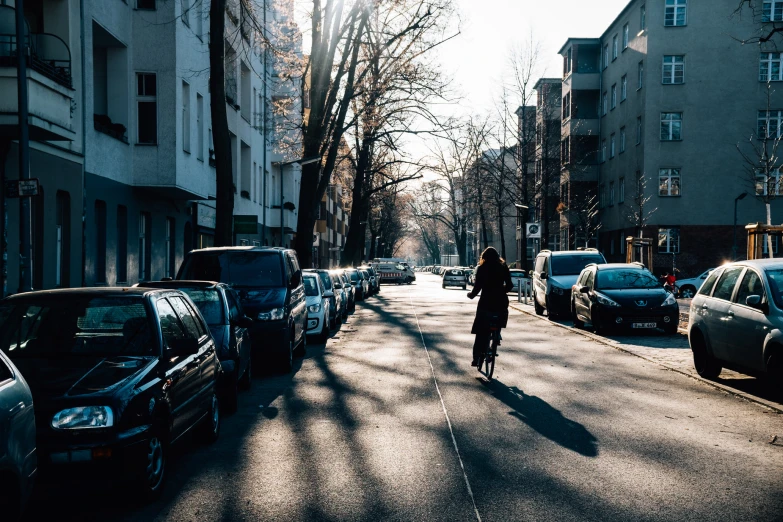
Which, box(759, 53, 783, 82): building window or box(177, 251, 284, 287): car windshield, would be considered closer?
box(177, 251, 284, 287): car windshield

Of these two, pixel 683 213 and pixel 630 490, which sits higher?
pixel 683 213

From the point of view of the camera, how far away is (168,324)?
7.33 meters

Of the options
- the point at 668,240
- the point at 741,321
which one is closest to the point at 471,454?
the point at 741,321

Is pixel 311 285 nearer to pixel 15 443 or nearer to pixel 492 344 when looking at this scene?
pixel 492 344

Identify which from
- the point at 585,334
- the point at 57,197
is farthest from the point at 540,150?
the point at 57,197

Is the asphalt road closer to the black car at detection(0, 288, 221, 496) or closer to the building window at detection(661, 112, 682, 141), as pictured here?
the black car at detection(0, 288, 221, 496)

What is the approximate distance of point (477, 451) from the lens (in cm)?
779

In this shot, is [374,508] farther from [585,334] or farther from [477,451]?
[585,334]

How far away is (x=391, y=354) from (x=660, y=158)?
36209mm

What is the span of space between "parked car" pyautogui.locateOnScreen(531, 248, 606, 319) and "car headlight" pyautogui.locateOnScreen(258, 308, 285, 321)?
1416cm

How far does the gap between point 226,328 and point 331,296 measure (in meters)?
11.9

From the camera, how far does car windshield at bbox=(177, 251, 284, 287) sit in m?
14.8

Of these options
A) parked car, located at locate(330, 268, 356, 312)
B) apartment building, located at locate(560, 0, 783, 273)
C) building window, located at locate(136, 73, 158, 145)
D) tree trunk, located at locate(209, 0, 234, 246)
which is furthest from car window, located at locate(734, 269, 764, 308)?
apartment building, located at locate(560, 0, 783, 273)

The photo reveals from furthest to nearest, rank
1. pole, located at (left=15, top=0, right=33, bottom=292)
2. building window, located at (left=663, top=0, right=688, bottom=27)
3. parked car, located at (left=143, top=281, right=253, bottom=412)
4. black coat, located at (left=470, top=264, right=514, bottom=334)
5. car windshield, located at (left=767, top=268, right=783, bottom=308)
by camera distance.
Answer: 1. building window, located at (left=663, top=0, right=688, bottom=27)
2. pole, located at (left=15, top=0, right=33, bottom=292)
3. black coat, located at (left=470, top=264, right=514, bottom=334)
4. car windshield, located at (left=767, top=268, right=783, bottom=308)
5. parked car, located at (left=143, top=281, right=253, bottom=412)
